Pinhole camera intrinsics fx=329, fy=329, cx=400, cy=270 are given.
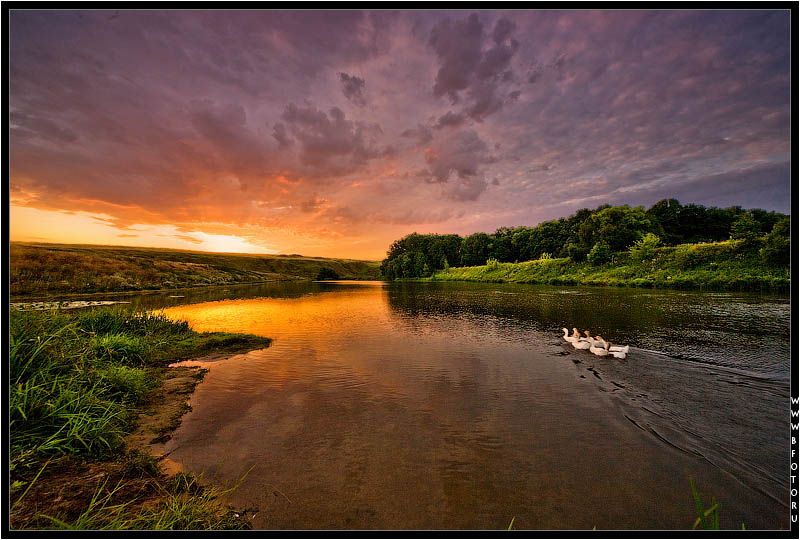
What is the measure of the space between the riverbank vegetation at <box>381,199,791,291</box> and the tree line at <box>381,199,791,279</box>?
0.17 metres

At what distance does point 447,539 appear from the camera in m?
2.74

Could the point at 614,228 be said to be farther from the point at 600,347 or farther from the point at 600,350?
the point at 600,350

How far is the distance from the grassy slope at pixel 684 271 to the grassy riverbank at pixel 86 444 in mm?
50638

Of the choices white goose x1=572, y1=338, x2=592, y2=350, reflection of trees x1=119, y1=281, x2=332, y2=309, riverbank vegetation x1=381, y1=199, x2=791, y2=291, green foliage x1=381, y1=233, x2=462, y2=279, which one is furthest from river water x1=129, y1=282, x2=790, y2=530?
green foliage x1=381, y1=233, x2=462, y2=279

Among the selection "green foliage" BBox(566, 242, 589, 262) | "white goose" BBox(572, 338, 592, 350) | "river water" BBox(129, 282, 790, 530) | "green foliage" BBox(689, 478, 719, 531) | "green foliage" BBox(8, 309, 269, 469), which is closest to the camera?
"green foliage" BBox(689, 478, 719, 531)

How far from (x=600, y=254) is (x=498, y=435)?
6585 cm

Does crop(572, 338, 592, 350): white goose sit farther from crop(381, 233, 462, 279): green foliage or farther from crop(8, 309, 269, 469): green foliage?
crop(381, 233, 462, 279): green foliage

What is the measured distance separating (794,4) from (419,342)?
47.8 ft

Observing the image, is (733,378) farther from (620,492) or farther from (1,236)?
(1,236)

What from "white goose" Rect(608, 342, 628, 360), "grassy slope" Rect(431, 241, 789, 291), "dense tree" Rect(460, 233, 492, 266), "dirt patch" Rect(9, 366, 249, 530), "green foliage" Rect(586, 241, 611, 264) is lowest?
"white goose" Rect(608, 342, 628, 360)

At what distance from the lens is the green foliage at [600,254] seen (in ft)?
202

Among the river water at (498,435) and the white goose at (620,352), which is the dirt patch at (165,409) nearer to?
the river water at (498,435)

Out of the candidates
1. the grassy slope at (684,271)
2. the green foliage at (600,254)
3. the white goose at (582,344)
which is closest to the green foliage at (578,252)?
the grassy slope at (684,271)

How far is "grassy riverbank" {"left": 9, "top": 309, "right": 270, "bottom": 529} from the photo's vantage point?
3883 mm
